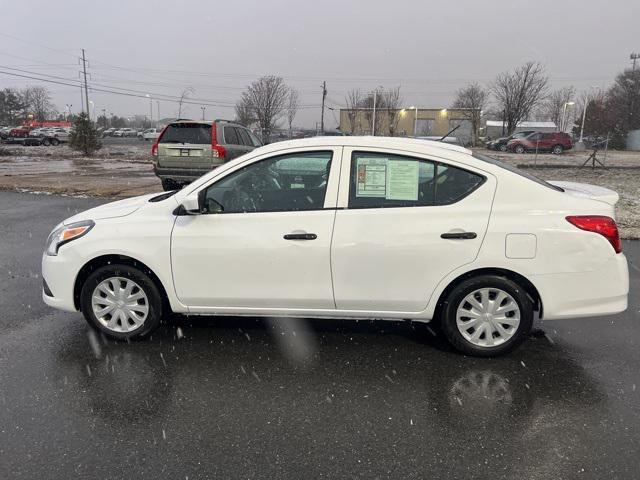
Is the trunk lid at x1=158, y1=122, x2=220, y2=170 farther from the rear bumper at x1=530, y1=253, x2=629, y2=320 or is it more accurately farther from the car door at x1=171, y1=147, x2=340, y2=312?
the rear bumper at x1=530, y1=253, x2=629, y2=320

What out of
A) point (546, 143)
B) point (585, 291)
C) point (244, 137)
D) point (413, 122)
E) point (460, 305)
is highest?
point (413, 122)

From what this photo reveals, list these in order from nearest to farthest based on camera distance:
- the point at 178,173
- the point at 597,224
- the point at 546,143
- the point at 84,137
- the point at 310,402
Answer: the point at 310,402, the point at 597,224, the point at 178,173, the point at 84,137, the point at 546,143

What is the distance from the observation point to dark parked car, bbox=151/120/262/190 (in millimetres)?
12000

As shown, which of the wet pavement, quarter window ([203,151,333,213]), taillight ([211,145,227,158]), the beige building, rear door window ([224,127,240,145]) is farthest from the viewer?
the beige building

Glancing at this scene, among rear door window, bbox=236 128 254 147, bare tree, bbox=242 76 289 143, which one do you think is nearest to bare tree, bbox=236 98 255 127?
bare tree, bbox=242 76 289 143

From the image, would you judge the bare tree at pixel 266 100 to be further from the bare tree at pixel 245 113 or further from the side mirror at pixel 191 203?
the side mirror at pixel 191 203

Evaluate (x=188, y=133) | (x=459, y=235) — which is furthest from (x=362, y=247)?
(x=188, y=133)

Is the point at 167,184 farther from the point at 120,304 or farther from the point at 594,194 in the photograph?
the point at 594,194

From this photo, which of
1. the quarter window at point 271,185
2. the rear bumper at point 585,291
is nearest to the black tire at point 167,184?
the quarter window at point 271,185

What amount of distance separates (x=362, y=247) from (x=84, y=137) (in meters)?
28.6

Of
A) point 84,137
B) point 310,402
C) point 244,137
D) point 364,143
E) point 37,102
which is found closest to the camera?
point 310,402

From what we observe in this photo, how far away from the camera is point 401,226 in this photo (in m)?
3.64

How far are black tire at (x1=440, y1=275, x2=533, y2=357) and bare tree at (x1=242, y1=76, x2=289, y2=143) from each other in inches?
1712

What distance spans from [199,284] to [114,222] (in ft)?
2.78
